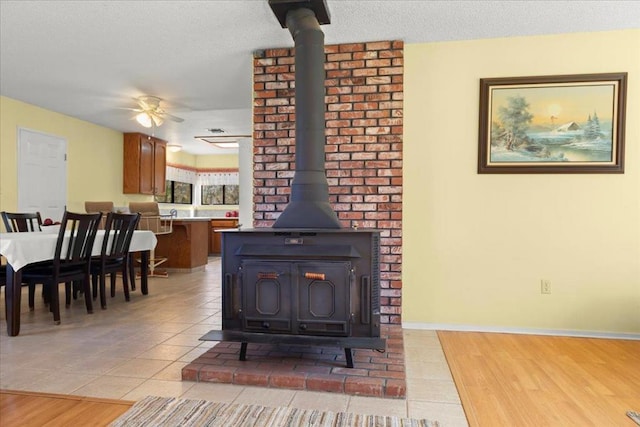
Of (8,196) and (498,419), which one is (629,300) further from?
(8,196)

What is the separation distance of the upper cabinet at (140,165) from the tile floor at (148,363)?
10.5 ft

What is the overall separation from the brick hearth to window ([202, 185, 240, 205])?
684 cm

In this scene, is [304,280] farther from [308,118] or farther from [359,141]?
[359,141]

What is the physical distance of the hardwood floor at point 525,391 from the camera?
69.2 inches

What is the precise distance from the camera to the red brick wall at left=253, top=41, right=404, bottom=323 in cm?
305

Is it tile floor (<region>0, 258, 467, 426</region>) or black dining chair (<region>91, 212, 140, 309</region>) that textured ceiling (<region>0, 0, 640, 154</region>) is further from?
tile floor (<region>0, 258, 467, 426</region>)

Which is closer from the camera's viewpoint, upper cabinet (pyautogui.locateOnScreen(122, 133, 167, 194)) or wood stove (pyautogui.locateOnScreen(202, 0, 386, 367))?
wood stove (pyautogui.locateOnScreen(202, 0, 386, 367))

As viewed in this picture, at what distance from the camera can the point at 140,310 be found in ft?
12.0

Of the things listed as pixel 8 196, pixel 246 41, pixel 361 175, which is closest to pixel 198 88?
pixel 246 41

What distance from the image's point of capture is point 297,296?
2260 mm

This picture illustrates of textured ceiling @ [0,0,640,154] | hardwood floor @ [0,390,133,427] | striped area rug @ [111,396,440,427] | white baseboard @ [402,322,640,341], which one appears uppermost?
textured ceiling @ [0,0,640,154]

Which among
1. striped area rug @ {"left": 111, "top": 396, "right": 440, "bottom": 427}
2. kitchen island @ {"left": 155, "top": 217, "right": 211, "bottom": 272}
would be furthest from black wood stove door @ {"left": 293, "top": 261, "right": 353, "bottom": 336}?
kitchen island @ {"left": 155, "top": 217, "right": 211, "bottom": 272}

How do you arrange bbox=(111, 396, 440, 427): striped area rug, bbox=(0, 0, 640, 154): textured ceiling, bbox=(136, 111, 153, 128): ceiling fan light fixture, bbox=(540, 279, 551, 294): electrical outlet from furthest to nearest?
bbox=(136, 111, 153, 128): ceiling fan light fixture, bbox=(540, 279, 551, 294): electrical outlet, bbox=(0, 0, 640, 154): textured ceiling, bbox=(111, 396, 440, 427): striped area rug

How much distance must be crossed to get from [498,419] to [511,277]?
4.84ft
